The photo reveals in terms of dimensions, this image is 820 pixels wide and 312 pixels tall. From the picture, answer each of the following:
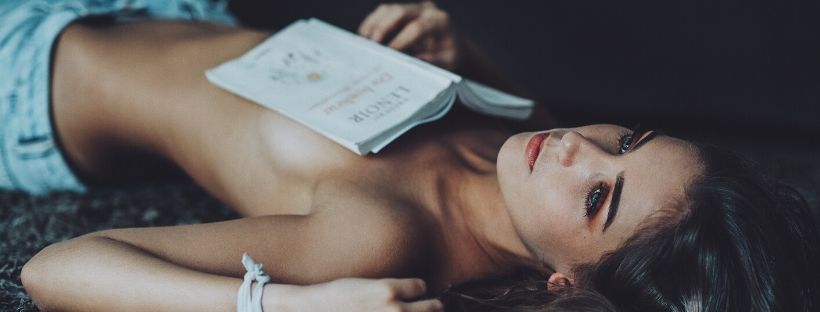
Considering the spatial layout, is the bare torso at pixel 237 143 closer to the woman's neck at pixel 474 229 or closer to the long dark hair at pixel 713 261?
the woman's neck at pixel 474 229

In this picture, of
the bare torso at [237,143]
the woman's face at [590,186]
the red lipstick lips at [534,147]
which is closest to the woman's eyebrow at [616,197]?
the woman's face at [590,186]

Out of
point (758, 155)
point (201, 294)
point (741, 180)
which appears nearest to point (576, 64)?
point (758, 155)

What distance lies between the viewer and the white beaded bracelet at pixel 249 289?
953 millimetres

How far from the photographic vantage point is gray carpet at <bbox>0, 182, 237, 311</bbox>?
1331mm

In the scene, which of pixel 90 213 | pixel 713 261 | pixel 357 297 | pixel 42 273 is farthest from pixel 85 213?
pixel 713 261

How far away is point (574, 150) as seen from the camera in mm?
1128

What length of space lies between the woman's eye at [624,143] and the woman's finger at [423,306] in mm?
374

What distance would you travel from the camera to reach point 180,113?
1.40 meters

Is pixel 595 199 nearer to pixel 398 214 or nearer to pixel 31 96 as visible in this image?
pixel 398 214

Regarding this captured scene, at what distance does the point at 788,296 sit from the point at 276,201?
0.73 meters

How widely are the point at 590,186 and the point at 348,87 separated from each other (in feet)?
1.42

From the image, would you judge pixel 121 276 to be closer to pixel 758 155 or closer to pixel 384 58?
pixel 384 58

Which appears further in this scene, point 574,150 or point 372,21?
point 372,21

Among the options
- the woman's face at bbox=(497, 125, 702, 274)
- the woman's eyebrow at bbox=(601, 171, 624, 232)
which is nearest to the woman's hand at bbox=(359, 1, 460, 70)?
the woman's face at bbox=(497, 125, 702, 274)
